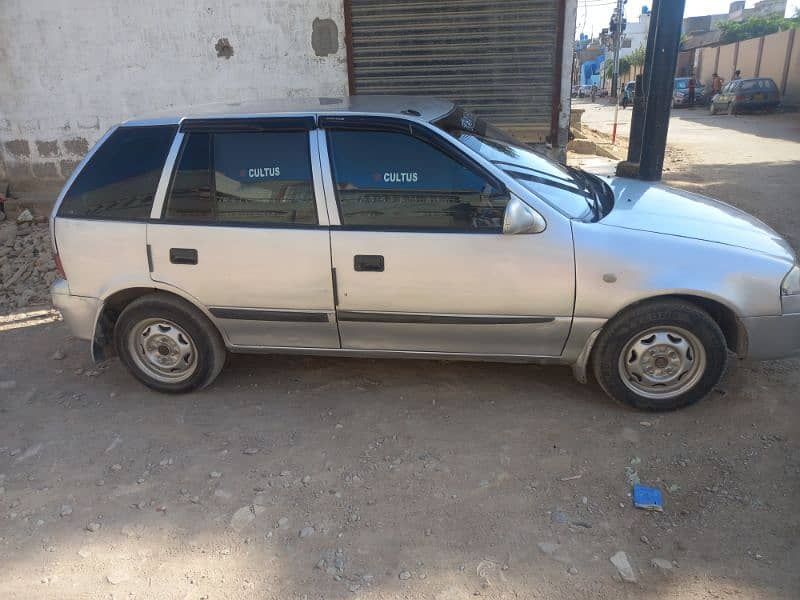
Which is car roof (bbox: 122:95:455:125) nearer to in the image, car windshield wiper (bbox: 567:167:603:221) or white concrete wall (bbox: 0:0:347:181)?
car windshield wiper (bbox: 567:167:603:221)

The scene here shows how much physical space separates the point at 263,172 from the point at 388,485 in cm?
187

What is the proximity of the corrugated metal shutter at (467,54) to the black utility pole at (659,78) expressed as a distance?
1.11m

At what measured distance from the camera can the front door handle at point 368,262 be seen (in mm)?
3322

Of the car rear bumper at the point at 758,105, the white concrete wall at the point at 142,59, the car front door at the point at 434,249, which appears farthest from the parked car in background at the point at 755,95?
the car front door at the point at 434,249

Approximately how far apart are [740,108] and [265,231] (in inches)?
1073

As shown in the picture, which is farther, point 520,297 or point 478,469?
point 520,297

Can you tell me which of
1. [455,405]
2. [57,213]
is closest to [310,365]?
[455,405]

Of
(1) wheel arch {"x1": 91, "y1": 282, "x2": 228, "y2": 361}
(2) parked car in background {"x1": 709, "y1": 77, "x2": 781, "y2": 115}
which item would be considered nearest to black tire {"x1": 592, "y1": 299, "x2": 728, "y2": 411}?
(1) wheel arch {"x1": 91, "y1": 282, "x2": 228, "y2": 361}

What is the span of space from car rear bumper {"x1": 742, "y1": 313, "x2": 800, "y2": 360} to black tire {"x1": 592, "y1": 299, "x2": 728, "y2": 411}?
15 centimetres

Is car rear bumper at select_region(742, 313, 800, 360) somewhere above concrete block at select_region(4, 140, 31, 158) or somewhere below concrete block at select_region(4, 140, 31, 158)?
below

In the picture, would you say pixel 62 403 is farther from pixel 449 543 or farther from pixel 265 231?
pixel 449 543

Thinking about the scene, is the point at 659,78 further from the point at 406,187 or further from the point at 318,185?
the point at 318,185

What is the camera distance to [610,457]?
10.2 feet

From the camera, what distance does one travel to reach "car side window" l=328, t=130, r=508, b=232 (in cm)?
325
